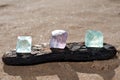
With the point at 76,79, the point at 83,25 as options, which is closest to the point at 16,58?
the point at 76,79

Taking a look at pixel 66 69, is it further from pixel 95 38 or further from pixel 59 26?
pixel 59 26

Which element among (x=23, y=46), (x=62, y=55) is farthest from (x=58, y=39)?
(x=23, y=46)

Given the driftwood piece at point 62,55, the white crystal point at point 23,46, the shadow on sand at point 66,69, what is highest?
the white crystal point at point 23,46

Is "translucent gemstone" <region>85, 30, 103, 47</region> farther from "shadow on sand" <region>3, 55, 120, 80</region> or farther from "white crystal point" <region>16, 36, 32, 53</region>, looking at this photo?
"white crystal point" <region>16, 36, 32, 53</region>

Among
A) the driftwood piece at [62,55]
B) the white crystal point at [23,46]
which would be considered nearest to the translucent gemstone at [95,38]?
the driftwood piece at [62,55]

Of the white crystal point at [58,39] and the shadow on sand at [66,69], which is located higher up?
the white crystal point at [58,39]

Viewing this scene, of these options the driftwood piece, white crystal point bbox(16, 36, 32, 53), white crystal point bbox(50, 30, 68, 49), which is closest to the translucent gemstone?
the driftwood piece

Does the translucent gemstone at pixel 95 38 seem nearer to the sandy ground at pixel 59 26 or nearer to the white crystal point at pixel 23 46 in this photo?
the sandy ground at pixel 59 26

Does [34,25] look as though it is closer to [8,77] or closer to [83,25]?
[83,25]

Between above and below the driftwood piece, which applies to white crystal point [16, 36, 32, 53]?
above
